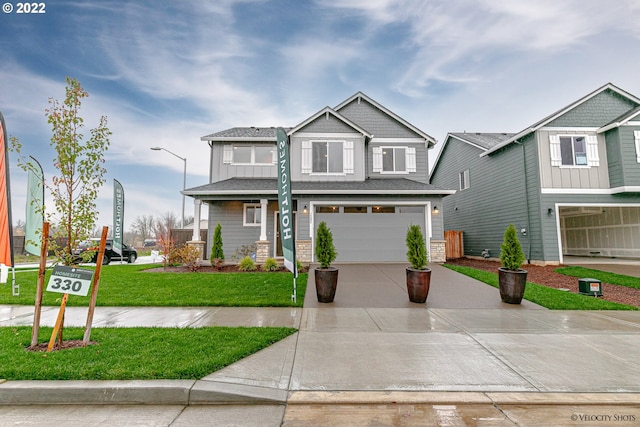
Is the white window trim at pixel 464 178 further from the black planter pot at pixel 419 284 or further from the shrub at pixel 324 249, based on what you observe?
A: the shrub at pixel 324 249

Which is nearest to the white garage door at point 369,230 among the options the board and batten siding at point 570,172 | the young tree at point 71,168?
the board and batten siding at point 570,172

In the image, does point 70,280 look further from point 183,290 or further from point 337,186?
point 337,186

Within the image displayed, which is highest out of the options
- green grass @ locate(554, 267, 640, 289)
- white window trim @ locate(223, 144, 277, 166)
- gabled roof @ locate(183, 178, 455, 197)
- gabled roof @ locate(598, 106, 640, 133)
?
gabled roof @ locate(598, 106, 640, 133)

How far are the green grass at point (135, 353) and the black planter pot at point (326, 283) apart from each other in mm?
1970

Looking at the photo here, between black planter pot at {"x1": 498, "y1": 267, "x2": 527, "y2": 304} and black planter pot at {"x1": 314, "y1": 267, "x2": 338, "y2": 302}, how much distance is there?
13.1ft

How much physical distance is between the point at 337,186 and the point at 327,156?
1.93m

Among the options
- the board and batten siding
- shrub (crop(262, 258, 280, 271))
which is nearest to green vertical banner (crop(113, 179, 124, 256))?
shrub (crop(262, 258, 280, 271))

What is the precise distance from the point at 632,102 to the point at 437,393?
1735cm

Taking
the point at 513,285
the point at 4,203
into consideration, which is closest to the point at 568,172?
the point at 513,285

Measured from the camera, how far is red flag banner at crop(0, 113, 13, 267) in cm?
389

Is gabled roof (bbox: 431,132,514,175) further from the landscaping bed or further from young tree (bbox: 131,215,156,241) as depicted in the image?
young tree (bbox: 131,215,156,241)

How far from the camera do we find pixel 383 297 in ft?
22.6

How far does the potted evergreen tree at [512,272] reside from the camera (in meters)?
6.32

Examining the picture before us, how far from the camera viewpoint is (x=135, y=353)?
3.40 m
